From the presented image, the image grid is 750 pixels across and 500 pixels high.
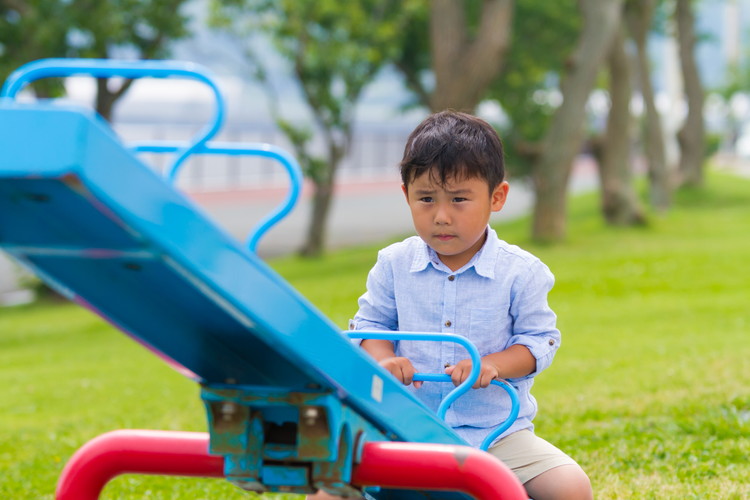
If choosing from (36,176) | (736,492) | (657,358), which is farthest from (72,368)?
(36,176)

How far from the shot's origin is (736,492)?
13.0ft

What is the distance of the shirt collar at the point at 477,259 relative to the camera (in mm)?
3031

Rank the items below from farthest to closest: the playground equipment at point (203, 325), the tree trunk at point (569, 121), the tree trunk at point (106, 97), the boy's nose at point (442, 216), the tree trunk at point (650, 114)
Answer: the tree trunk at point (650, 114)
the tree trunk at point (106, 97)
the tree trunk at point (569, 121)
the boy's nose at point (442, 216)
the playground equipment at point (203, 325)

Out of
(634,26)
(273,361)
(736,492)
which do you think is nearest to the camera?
(273,361)

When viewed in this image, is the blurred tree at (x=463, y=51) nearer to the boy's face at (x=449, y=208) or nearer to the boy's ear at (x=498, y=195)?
the boy's ear at (x=498, y=195)

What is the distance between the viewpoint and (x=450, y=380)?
2.80 metres

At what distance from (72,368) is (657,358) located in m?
5.17

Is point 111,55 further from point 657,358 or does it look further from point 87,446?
point 87,446

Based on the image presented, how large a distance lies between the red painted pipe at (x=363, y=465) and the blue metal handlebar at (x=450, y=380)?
456 mm

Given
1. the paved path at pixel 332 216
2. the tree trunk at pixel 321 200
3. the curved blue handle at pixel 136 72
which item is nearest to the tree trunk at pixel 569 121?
the tree trunk at pixel 321 200

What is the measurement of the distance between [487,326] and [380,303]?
0.33 metres

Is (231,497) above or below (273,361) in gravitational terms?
below

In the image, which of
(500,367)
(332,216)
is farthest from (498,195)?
(332,216)

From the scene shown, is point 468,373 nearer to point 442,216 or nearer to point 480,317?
point 480,317
